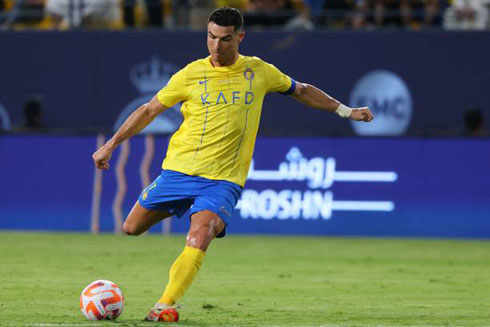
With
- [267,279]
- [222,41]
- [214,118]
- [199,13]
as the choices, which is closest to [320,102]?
[214,118]

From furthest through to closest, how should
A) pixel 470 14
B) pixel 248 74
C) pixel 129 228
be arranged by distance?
pixel 470 14 → pixel 129 228 → pixel 248 74

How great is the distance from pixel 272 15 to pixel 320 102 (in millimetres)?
11027

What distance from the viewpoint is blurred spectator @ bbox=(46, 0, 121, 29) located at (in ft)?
65.8

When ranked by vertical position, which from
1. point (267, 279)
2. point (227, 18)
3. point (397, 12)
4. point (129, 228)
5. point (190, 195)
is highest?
point (397, 12)

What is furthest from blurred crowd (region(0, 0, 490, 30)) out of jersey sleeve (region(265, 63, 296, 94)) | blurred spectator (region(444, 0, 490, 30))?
jersey sleeve (region(265, 63, 296, 94))

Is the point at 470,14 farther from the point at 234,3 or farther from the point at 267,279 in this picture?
the point at 267,279

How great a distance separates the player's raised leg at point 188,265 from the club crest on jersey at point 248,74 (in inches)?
44.2

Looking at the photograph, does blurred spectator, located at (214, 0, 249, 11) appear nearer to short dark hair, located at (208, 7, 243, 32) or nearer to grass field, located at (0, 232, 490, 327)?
grass field, located at (0, 232, 490, 327)

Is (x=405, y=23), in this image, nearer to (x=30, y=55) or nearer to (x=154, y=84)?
(x=154, y=84)

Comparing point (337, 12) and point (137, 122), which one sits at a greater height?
point (337, 12)

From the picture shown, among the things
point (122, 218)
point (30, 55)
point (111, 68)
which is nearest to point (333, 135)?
point (122, 218)

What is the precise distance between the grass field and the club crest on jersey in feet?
6.03

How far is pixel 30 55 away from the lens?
20234 mm

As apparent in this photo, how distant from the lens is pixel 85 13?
66.0ft
